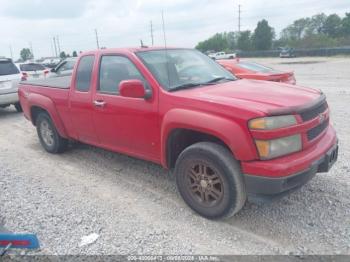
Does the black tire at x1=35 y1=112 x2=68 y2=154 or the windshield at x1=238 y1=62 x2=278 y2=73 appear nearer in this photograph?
the black tire at x1=35 y1=112 x2=68 y2=154

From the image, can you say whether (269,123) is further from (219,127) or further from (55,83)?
(55,83)

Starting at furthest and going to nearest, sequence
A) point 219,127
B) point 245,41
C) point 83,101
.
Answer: point 245,41, point 83,101, point 219,127

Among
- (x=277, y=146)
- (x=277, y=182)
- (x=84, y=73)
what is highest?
(x=84, y=73)

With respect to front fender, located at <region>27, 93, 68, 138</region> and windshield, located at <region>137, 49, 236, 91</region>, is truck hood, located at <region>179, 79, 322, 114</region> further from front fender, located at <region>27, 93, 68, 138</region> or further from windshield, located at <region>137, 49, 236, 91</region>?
front fender, located at <region>27, 93, 68, 138</region>

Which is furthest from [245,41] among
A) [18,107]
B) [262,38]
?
[18,107]

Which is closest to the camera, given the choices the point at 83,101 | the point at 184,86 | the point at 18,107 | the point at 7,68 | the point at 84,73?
the point at 184,86

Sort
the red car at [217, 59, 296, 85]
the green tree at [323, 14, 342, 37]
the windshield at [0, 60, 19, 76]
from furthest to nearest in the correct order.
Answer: the green tree at [323, 14, 342, 37] < the windshield at [0, 60, 19, 76] < the red car at [217, 59, 296, 85]

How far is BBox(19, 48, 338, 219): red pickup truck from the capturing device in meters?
3.22

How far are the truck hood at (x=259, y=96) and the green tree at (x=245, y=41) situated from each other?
7394cm

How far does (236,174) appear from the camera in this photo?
132 inches

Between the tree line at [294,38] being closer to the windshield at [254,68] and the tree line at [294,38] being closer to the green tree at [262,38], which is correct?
the green tree at [262,38]

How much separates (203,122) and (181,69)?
117 centimetres

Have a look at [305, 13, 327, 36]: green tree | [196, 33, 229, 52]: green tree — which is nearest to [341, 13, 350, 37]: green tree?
[305, 13, 327, 36]: green tree

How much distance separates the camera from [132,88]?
3.86m
